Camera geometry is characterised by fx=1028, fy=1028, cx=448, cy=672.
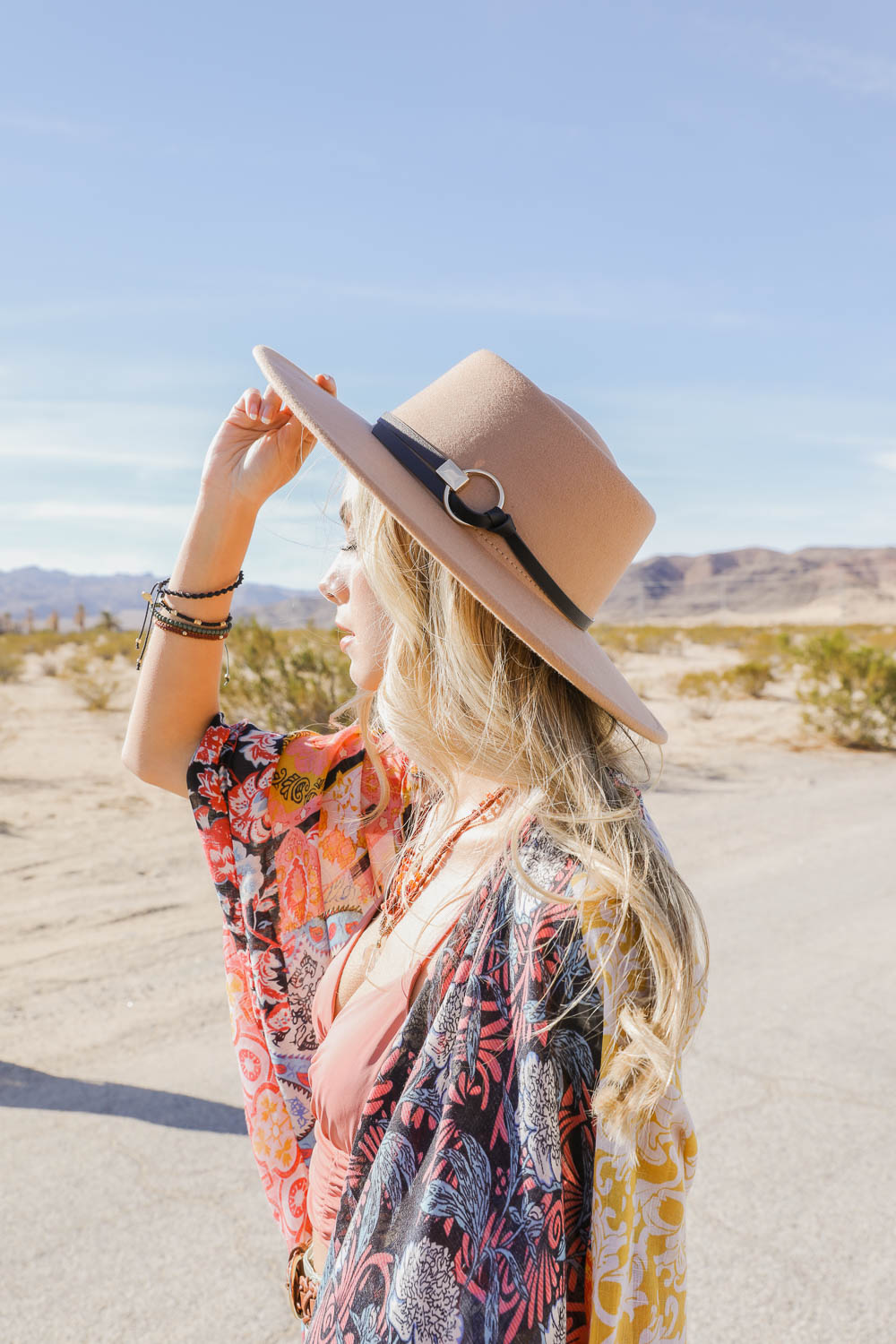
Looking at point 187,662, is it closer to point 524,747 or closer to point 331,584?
point 331,584

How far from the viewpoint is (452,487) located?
4.42ft

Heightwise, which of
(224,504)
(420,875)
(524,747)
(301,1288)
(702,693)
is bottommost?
(702,693)

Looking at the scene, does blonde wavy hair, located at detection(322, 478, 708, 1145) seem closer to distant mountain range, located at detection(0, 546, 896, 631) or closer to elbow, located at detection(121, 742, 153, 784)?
elbow, located at detection(121, 742, 153, 784)

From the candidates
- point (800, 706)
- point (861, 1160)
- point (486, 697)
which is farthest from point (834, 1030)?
point (800, 706)

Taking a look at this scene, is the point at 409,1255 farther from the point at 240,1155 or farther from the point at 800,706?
the point at 800,706

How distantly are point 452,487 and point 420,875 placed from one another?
0.58 meters

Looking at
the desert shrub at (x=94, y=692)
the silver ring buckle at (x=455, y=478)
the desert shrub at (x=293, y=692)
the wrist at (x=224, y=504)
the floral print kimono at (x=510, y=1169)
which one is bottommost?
the desert shrub at (x=94, y=692)

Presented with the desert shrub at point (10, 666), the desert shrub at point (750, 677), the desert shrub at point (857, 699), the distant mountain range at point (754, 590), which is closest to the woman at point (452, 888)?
the desert shrub at point (857, 699)

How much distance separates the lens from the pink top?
1.29 m

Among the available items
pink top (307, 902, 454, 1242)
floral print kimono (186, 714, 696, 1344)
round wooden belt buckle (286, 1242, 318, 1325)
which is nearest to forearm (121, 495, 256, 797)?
pink top (307, 902, 454, 1242)

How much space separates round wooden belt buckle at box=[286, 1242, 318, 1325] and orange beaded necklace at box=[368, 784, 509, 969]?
1.73ft

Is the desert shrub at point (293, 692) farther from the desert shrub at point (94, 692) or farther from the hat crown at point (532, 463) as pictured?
the hat crown at point (532, 463)

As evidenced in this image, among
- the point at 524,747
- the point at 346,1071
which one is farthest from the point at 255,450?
the point at 346,1071

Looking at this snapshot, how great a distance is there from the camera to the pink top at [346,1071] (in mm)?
1288
